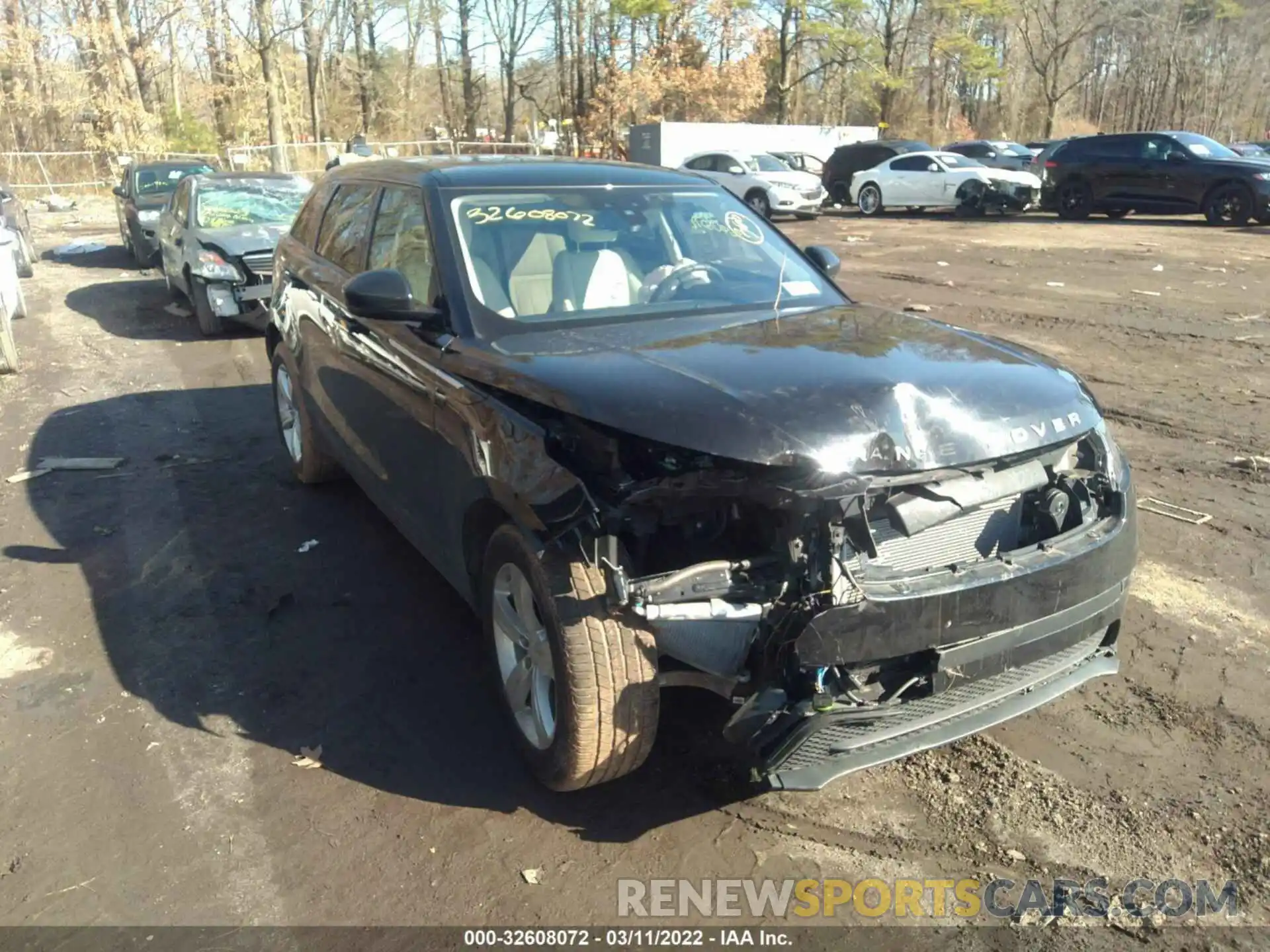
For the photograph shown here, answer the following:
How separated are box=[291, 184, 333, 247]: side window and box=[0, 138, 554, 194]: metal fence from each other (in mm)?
28910

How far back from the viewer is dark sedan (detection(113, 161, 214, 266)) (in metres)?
15.6

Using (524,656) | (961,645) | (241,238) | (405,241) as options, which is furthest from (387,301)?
(241,238)

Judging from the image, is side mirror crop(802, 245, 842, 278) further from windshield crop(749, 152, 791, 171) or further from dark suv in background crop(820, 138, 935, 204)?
dark suv in background crop(820, 138, 935, 204)

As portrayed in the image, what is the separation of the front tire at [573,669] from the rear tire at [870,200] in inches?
926

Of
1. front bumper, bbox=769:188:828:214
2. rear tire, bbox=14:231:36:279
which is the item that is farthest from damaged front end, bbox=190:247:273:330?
front bumper, bbox=769:188:828:214

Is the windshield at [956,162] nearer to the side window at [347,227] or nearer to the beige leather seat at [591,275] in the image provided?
the side window at [347,227]

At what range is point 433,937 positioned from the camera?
2.67 meters

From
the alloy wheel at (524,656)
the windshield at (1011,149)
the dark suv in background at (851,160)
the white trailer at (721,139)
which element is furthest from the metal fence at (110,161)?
the alloy wheel at (524,656)

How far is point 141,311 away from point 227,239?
2733 mm

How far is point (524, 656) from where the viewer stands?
3.28 metres

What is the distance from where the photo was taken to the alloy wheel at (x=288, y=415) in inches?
235

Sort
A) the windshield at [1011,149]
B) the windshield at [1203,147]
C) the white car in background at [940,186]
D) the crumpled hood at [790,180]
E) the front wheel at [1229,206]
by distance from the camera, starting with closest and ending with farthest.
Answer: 1. the front wheel at [1229,206]
2. the windshield at [1203,147]
3. the white car in background at [940,186]
4. the crumpled hood at [790,180]
5. the windshield at [1011,149]

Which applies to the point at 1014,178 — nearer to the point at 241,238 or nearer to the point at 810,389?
the point at 241,238

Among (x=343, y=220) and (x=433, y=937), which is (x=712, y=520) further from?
(x=343, y=220)
